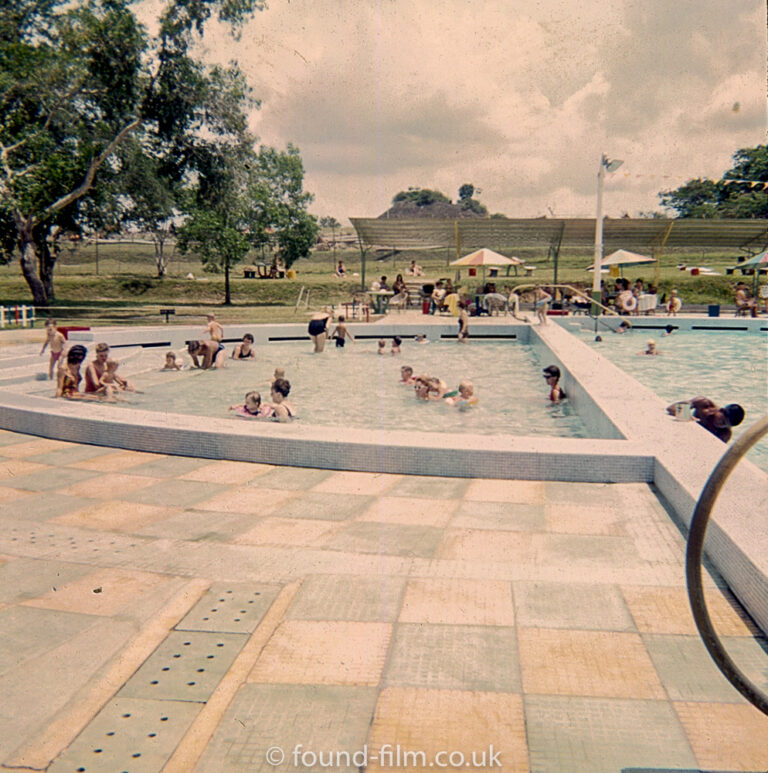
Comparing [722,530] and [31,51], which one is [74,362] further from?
[31,51]

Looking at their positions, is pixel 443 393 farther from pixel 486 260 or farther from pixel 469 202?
pixel 469 202

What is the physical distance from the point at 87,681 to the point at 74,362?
8.35m

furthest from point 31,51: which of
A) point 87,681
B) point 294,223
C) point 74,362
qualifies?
point 87,681

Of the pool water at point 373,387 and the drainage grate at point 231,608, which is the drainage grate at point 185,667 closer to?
the drainage grate at point 231,608

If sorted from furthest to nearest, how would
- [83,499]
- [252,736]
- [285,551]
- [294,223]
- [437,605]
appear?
[294,223]
[83,499]
[285,551]
[437,605]
[252,736]

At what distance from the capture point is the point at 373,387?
14.3 m

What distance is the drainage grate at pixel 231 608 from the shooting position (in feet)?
11.8

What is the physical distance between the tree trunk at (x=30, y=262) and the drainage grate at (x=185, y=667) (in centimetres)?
2783

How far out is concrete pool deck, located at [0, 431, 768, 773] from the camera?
2.72 meters

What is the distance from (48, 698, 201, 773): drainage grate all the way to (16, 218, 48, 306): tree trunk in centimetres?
2828

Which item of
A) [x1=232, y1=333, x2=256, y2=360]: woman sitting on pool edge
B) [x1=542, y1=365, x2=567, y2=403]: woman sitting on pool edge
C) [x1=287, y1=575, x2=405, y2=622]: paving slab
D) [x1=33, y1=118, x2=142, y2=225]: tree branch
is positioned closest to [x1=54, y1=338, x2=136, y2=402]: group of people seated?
[x1=232, y1=333, x2=256, y2=360]: woman sitting on pool edge

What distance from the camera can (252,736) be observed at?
274 centimetres

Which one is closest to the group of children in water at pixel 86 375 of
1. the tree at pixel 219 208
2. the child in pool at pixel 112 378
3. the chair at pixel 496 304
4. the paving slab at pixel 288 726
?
the child in pool at pixel 112 378

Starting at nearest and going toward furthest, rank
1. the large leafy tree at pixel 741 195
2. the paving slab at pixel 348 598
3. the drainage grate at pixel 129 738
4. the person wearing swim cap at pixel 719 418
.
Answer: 1. the drainage grate at pixel 129 738
2. the paving slab at pixel 348 598
3. the person wearing swim cap at pixel 719 418
4. the large leafy tree at pixel 741 195
